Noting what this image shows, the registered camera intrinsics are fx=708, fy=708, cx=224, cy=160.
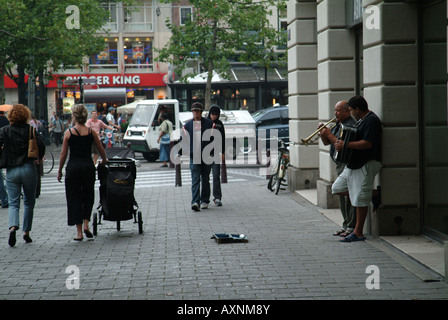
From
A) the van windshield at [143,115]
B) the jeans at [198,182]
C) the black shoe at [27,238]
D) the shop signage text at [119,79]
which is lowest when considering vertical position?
the black shoe at [27,238]

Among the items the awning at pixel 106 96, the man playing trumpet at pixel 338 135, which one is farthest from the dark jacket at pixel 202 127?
the awning at pixel 106 96

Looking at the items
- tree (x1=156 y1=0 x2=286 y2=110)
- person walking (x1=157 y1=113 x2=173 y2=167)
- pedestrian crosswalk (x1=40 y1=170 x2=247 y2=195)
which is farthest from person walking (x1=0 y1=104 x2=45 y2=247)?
tree (x1=156 y1=0 x2=286 y2=110)

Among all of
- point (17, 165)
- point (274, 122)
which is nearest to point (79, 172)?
point (17, 165)

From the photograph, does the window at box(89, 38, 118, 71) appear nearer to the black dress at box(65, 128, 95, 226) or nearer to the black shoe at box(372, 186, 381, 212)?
the black dress at box(65, 128, 95, 226)

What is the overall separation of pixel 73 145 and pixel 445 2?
4936mm

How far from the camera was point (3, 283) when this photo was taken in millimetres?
6785

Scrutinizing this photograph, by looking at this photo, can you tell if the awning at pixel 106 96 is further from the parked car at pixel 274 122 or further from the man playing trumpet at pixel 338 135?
the man playing trumpet at pixel 338 135

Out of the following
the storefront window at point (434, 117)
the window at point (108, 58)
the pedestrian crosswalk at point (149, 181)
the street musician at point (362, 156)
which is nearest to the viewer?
the storefront window at point (434, 117)

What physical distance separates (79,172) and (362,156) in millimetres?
3654

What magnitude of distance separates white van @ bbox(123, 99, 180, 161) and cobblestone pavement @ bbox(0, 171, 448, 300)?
14130mm

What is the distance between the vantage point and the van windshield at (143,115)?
2647cm

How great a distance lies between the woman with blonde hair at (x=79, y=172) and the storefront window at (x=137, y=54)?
47.5 m

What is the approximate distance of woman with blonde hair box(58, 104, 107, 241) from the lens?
9.29 m
